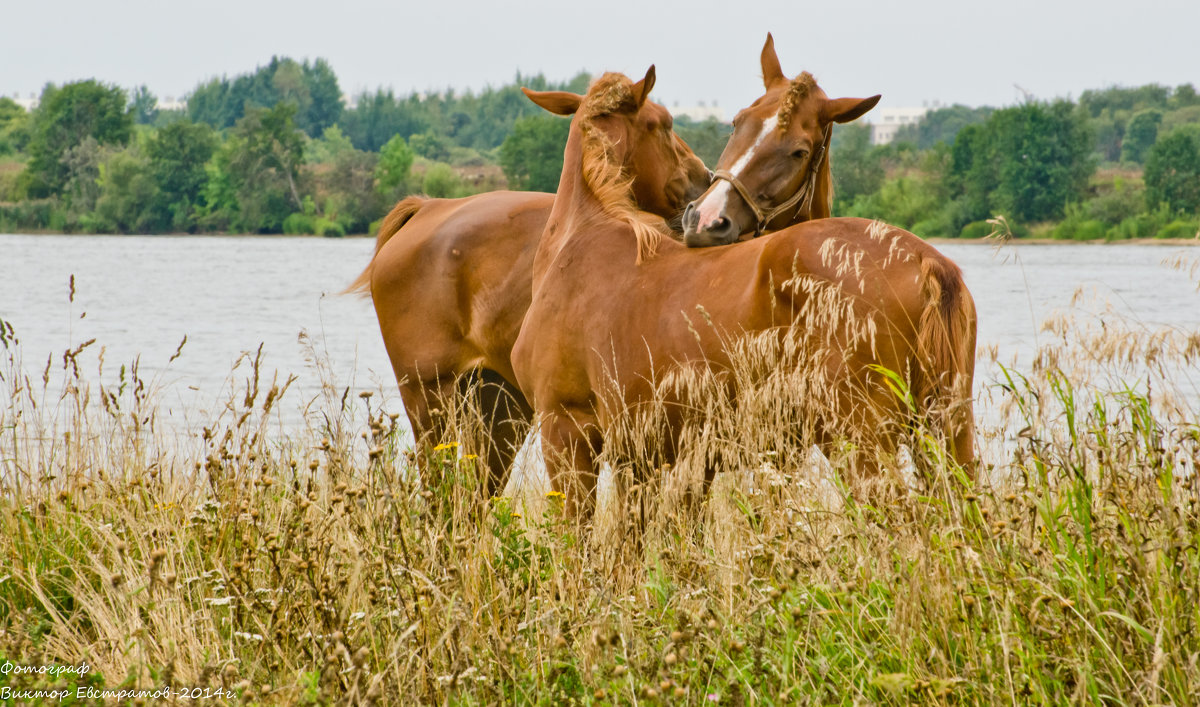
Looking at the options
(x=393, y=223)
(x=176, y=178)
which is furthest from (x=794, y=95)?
(x=176, y=178)

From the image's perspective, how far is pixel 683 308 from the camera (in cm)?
362

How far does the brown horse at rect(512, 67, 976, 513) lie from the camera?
121 inches

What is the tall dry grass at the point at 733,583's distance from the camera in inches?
91.4

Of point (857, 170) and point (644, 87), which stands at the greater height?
point (857, 170)

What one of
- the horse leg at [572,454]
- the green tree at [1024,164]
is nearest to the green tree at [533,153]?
the green tree at [1024,164]

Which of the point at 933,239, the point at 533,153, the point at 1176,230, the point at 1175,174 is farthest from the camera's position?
the point at 533,153

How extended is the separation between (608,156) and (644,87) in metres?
0.31

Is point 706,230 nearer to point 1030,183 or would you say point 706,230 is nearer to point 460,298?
point 460,298

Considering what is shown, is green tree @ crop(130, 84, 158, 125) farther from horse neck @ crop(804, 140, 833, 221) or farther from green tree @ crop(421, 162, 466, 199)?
horse neck @ crop(804, 140, 833, 221)

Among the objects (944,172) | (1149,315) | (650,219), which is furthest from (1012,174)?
(650,219)

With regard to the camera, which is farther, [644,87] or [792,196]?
[644,87]

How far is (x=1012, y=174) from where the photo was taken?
54812 millimetres

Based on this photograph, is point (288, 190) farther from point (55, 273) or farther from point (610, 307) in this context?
point (610, 307)

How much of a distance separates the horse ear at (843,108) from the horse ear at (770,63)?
342mm
